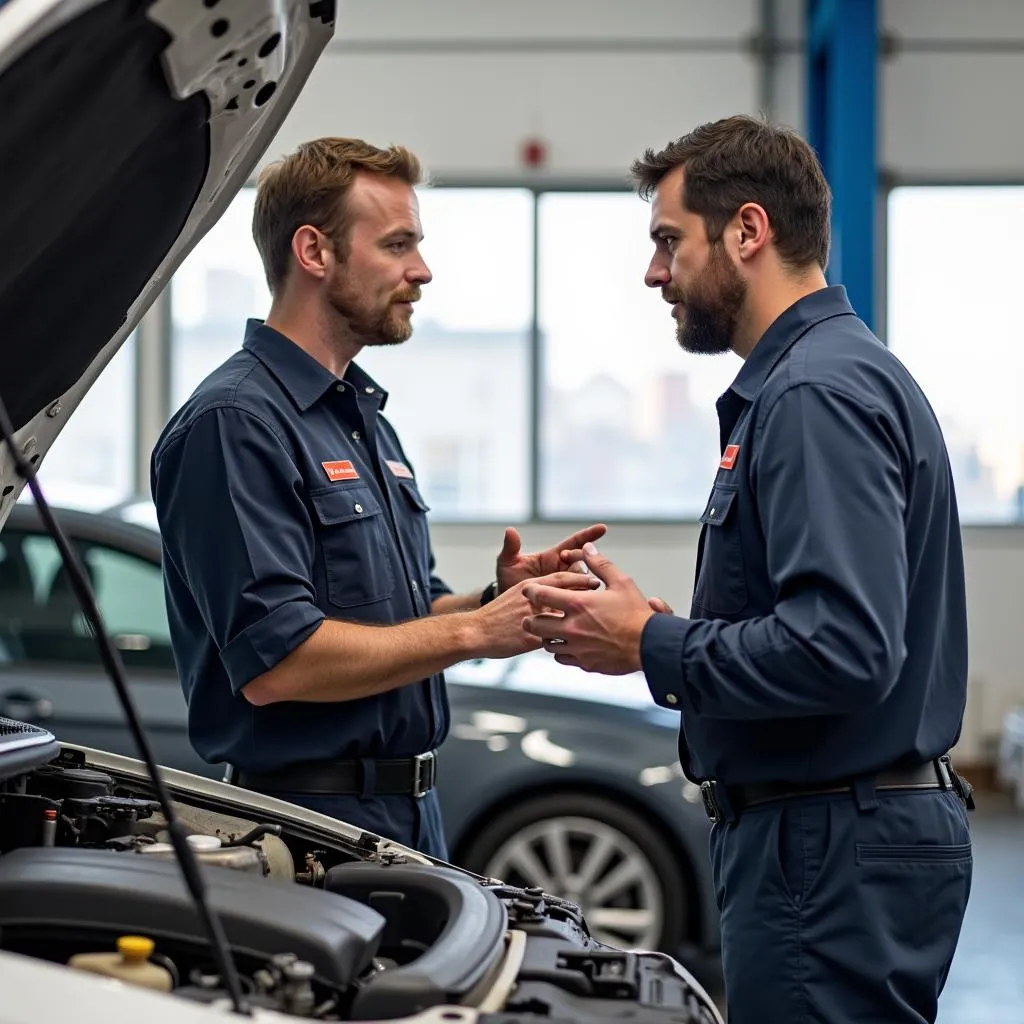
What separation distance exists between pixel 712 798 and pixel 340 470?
0.86 meters

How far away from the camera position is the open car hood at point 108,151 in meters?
1.52

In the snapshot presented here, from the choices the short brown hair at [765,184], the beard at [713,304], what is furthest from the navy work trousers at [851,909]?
the short brown hair at [765,184]

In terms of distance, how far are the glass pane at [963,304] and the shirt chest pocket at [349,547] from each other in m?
6.42

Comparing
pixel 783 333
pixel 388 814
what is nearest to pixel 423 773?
pixel 388 814

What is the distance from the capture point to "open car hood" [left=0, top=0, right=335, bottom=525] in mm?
1517

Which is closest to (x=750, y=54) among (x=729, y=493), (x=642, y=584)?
(x=642, y=584)

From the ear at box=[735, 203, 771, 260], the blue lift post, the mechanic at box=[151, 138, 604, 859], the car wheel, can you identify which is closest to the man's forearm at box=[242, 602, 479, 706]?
the mechanic at box=[151, 138, 604, 859]

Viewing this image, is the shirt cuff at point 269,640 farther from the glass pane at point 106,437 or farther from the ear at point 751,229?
the glass pane at point 106,437

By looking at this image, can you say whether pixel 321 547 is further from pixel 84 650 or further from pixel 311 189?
pixel 84 650

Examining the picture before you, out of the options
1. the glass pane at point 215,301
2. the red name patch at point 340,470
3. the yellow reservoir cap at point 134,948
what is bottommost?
the yellow reservoir cap at point 134,948

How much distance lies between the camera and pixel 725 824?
2092 millimetres

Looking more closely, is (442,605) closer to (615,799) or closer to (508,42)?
(615,799)

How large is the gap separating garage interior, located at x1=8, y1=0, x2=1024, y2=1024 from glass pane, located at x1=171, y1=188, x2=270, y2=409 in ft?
0.06

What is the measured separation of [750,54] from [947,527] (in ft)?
22.7
